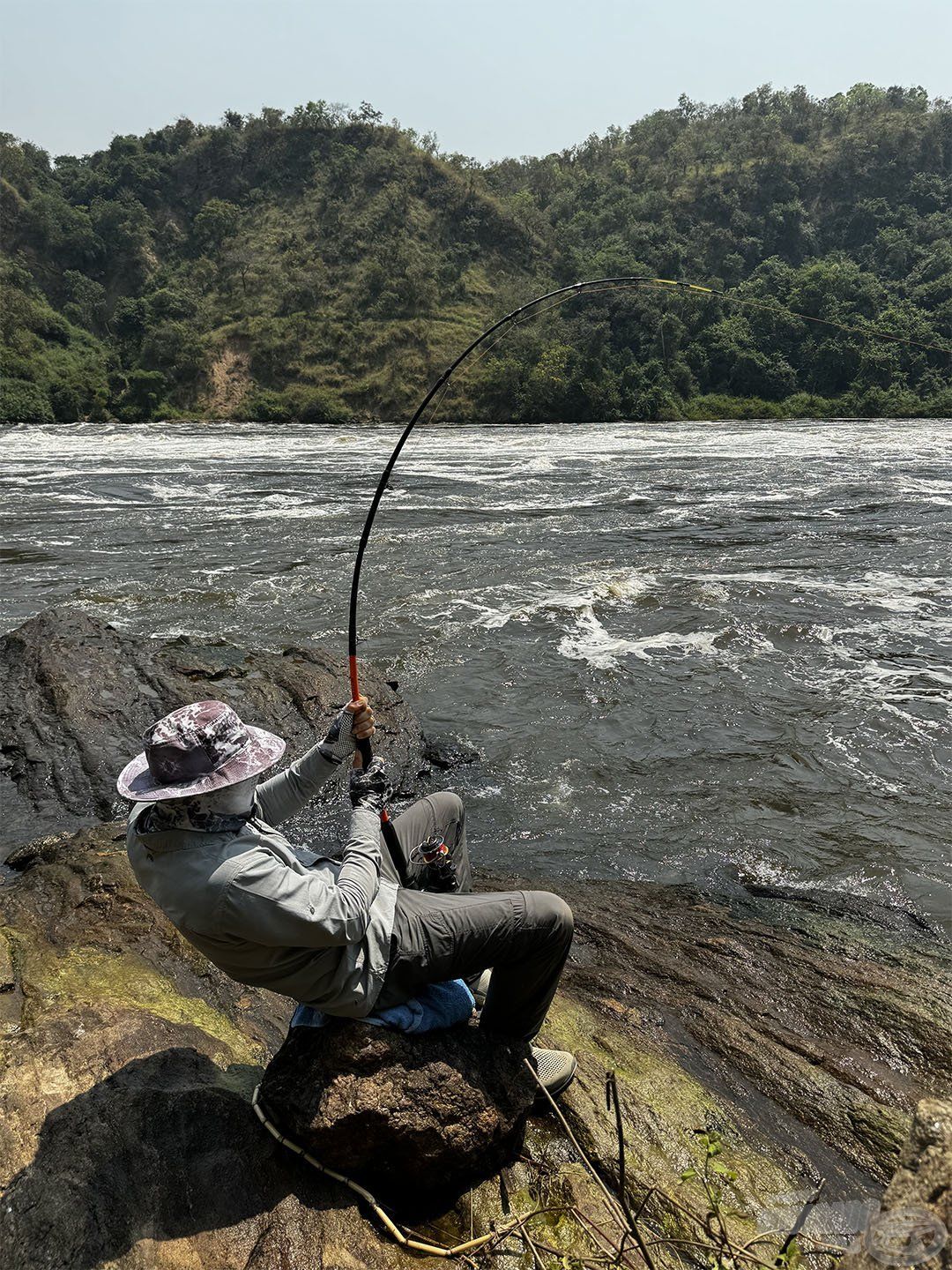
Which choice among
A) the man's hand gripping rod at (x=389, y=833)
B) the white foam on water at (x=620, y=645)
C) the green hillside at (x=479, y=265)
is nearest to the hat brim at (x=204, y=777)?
the man's hand gripping rod at (x=389, y=833)

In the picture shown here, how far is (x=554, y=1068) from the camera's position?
113 inches

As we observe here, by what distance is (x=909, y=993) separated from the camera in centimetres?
365

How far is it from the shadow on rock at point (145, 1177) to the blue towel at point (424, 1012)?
345mm

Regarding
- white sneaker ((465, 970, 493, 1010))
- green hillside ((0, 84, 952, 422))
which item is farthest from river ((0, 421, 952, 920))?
green hillside ((0, 84, 952, 422))

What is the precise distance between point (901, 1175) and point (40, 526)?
1616 centimetres

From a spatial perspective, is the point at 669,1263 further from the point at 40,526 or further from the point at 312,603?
the point at 40,526

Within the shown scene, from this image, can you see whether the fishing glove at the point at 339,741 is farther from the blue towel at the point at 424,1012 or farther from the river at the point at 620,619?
the river at the point at 620,619

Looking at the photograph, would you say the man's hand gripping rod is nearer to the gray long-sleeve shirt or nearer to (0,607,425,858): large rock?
the gray long-sleeve shirt

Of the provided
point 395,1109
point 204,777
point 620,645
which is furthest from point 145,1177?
point 620,645

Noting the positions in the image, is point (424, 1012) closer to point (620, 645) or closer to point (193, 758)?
point (193, 758)

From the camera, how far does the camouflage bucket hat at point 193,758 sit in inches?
87.1

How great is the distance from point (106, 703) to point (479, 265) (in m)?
58.2

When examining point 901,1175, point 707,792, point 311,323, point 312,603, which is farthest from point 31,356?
point 901,1175

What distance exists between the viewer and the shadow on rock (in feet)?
7.12
